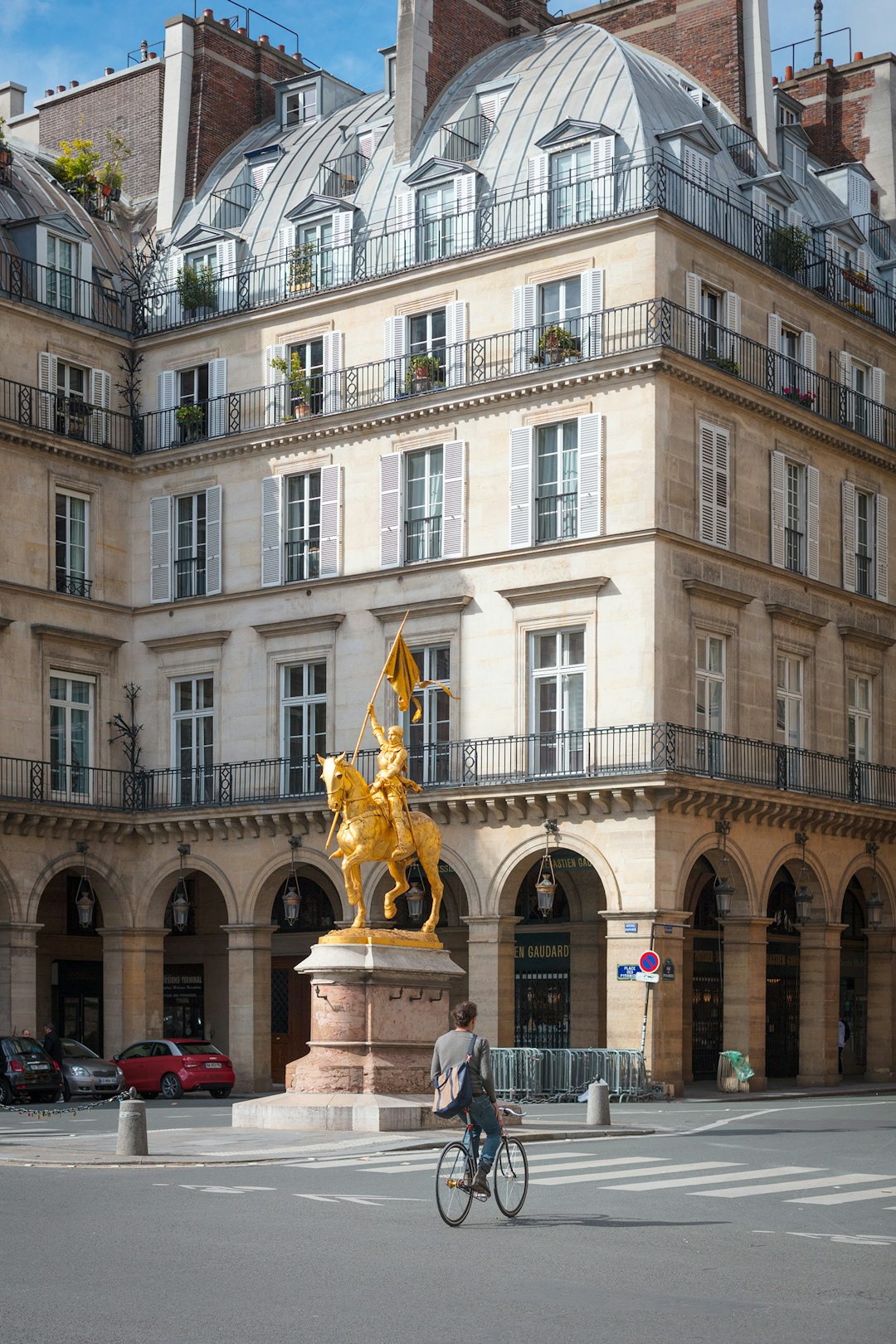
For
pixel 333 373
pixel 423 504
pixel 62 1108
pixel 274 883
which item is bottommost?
pixel 62 1108

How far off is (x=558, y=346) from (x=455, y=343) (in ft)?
9.18

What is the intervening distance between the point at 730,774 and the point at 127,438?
1670 centimetres

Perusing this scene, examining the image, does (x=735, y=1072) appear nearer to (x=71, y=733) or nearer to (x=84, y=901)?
(x=84, y=901)

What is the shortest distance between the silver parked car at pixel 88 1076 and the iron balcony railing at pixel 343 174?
20186 mm

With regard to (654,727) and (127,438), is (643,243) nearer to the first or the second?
(654,727)

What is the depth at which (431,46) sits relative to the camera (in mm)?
46875

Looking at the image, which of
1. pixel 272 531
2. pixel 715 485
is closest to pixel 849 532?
pixel 715 485

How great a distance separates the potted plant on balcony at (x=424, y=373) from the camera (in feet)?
141

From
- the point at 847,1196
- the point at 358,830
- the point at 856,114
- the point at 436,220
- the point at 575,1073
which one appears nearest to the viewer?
the point at 847,1196

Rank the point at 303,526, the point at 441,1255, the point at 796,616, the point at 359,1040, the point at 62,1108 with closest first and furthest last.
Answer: the point at 441,1255 → the point at 359,1040 → the point at 62,1108 → the point at 796,616 → the point at 303,526

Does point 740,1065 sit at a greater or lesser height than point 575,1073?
lesser

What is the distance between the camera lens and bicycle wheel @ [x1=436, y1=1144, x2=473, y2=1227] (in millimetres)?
16438

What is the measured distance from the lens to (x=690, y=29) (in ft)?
157

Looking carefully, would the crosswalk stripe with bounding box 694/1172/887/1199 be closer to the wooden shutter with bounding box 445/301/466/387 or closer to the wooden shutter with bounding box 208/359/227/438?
the wooden shutter with bounding box 445/301/466/387
